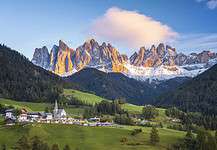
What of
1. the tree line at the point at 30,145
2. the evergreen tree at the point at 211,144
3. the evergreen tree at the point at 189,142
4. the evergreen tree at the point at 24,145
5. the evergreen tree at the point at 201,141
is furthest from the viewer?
the evergreen tree at the point at 189,142

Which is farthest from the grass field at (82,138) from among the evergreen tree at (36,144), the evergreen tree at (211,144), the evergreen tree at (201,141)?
the evergreen tree at (211,144)

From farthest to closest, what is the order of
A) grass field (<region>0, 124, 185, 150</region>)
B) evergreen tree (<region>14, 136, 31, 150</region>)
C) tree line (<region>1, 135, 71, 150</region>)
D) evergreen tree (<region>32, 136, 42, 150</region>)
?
1. grass field (<region>0, 124, 185, 150</region>)
2. evergreen tree (<region>14, 136, 31, 150</region>)
3. evergreen tree (<region>32, 136, 42, 150</region>)
4. tree line (<region>1, 135, 71, 150</region>)

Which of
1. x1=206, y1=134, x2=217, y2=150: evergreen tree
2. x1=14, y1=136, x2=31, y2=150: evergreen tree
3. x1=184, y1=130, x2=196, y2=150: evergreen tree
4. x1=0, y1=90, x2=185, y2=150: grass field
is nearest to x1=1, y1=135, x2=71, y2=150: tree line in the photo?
x1=14, y1=136, x2=31, y2=150: evergreen tree

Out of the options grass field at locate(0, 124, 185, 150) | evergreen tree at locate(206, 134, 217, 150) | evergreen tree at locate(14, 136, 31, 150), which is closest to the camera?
evergreen tree at locate(14, 136, 31, 150)

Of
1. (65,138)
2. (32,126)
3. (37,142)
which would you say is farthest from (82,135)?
(37,142)

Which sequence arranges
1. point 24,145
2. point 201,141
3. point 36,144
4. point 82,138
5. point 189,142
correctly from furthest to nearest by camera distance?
point 82,138 → point 189,142 → point 201,141 → point 24,145 → point 36,144

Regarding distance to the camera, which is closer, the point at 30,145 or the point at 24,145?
the point at 24,145

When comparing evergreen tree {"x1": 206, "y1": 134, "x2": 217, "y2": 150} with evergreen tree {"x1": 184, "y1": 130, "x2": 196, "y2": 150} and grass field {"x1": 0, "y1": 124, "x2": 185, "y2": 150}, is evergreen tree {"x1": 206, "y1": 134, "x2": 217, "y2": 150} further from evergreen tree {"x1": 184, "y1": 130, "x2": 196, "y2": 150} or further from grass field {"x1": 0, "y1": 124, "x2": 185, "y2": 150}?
grass field {"x1": 0, "y1": 124, "x2": 185, "y2": 150}

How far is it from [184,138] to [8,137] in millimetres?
72260

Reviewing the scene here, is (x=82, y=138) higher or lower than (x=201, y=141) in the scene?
higher

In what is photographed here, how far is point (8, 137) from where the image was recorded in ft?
600

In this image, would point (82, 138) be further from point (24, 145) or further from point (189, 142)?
point (189, 142)

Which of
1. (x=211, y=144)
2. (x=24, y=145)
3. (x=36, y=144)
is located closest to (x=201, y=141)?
(x=211, y=144)

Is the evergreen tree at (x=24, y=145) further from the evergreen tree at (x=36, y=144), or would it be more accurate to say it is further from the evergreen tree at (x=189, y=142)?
the evergreen tree at (x=189, y=142)
